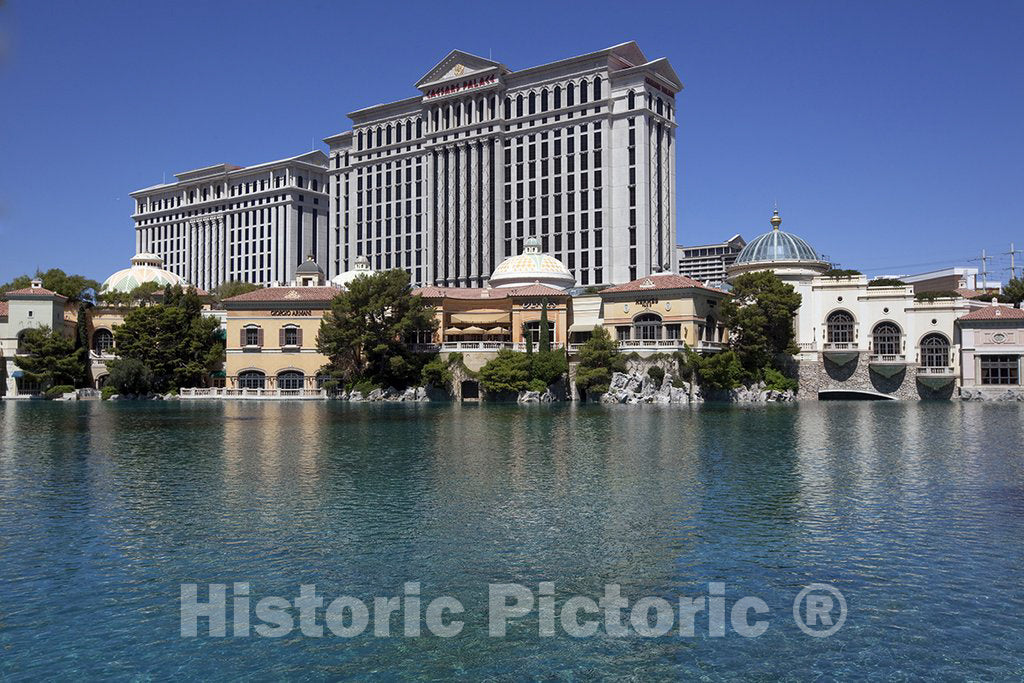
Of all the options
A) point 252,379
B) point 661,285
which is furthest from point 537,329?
point 252,379

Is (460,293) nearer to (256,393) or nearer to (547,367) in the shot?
(547,367)

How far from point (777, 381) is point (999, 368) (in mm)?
18110

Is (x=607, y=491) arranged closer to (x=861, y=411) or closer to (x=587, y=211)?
(x=861, y=411)

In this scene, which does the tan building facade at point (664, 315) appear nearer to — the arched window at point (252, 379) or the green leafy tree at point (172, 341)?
the arched window at point (252, 379)

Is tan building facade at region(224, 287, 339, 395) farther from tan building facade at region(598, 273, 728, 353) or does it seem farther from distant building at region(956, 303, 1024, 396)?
distant building at region(956, 303, 1024, 396)

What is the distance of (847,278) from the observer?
76250mm

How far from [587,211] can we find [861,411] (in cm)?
6165

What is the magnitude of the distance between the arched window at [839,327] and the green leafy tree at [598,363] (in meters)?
19.7

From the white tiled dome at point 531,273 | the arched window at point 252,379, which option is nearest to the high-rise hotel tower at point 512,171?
the white tiled dome at point 531,273

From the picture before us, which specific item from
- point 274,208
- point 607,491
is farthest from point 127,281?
point 607,491

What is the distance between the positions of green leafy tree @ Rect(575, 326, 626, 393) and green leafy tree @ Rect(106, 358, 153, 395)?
129ft

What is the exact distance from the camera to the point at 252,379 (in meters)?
83.4

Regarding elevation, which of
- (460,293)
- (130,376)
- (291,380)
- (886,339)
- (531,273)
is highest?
(531,273)

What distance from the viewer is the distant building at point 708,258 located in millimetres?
186500
